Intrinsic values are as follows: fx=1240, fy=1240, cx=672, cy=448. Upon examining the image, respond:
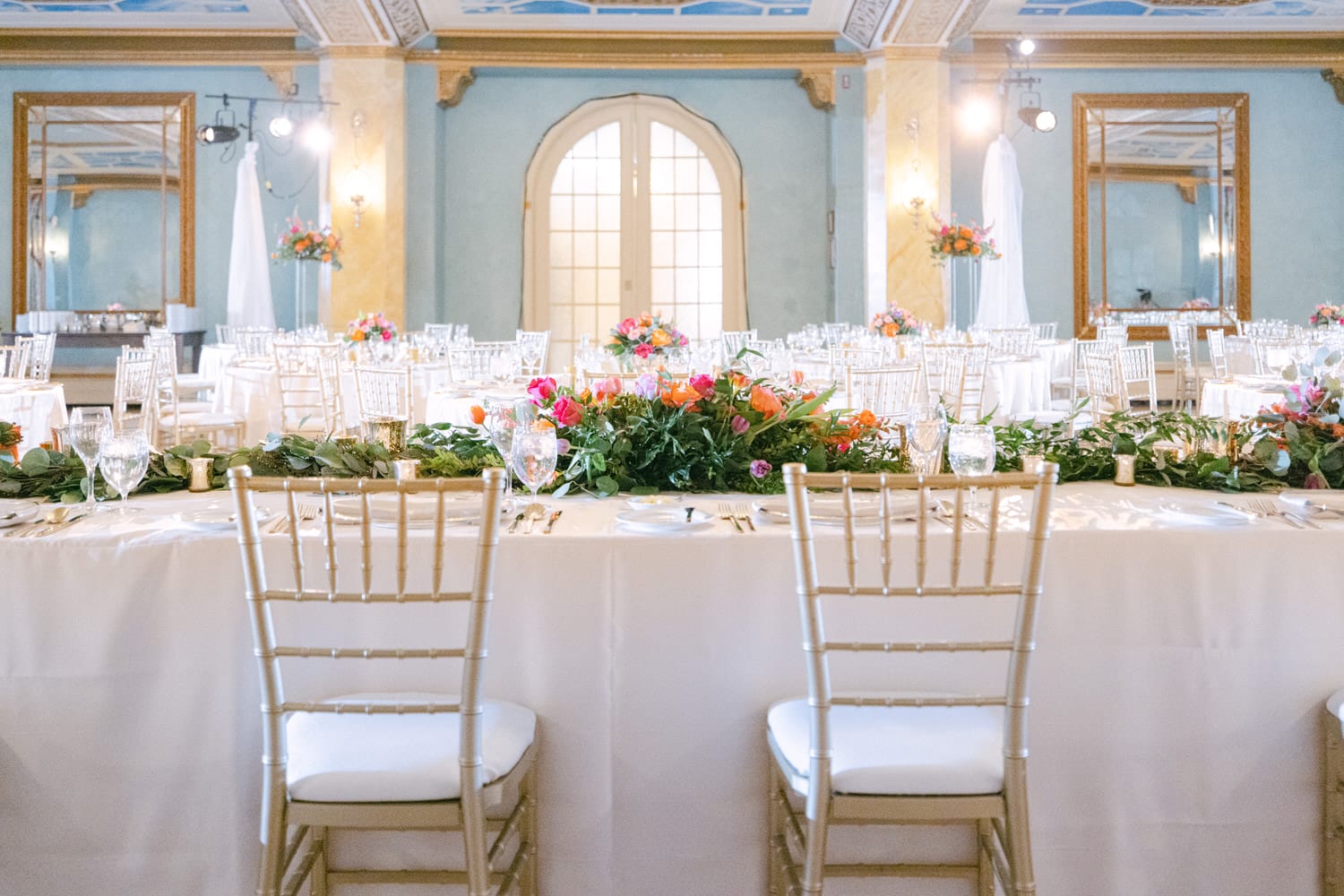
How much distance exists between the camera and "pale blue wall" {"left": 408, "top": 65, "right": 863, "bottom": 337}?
37.1 ft

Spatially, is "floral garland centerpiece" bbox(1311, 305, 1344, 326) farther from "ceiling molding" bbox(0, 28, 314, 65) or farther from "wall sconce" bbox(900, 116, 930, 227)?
"ceiling molding" bbox(0, 28, 314, 65)

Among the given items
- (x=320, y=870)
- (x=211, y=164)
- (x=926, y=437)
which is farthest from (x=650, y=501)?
(x=211, y=164)

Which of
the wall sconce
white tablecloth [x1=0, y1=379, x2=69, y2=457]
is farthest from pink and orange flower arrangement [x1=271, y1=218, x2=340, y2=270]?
the wall sconce

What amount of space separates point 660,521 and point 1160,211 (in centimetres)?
1043

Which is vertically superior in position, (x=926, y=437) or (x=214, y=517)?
(x=926, y=437)

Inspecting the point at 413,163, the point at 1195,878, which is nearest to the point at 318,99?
the point at 413,163

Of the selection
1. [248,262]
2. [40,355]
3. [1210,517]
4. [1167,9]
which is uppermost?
[1167,9]

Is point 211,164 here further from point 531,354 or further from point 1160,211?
point 1160,211

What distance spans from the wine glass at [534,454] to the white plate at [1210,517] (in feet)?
3.99

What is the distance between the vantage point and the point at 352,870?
2203mm

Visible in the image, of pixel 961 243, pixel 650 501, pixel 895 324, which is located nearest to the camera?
pixel 650 501

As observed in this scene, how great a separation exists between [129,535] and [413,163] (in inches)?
360

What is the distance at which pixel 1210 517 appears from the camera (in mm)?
2371

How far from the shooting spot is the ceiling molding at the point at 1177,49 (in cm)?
1114
